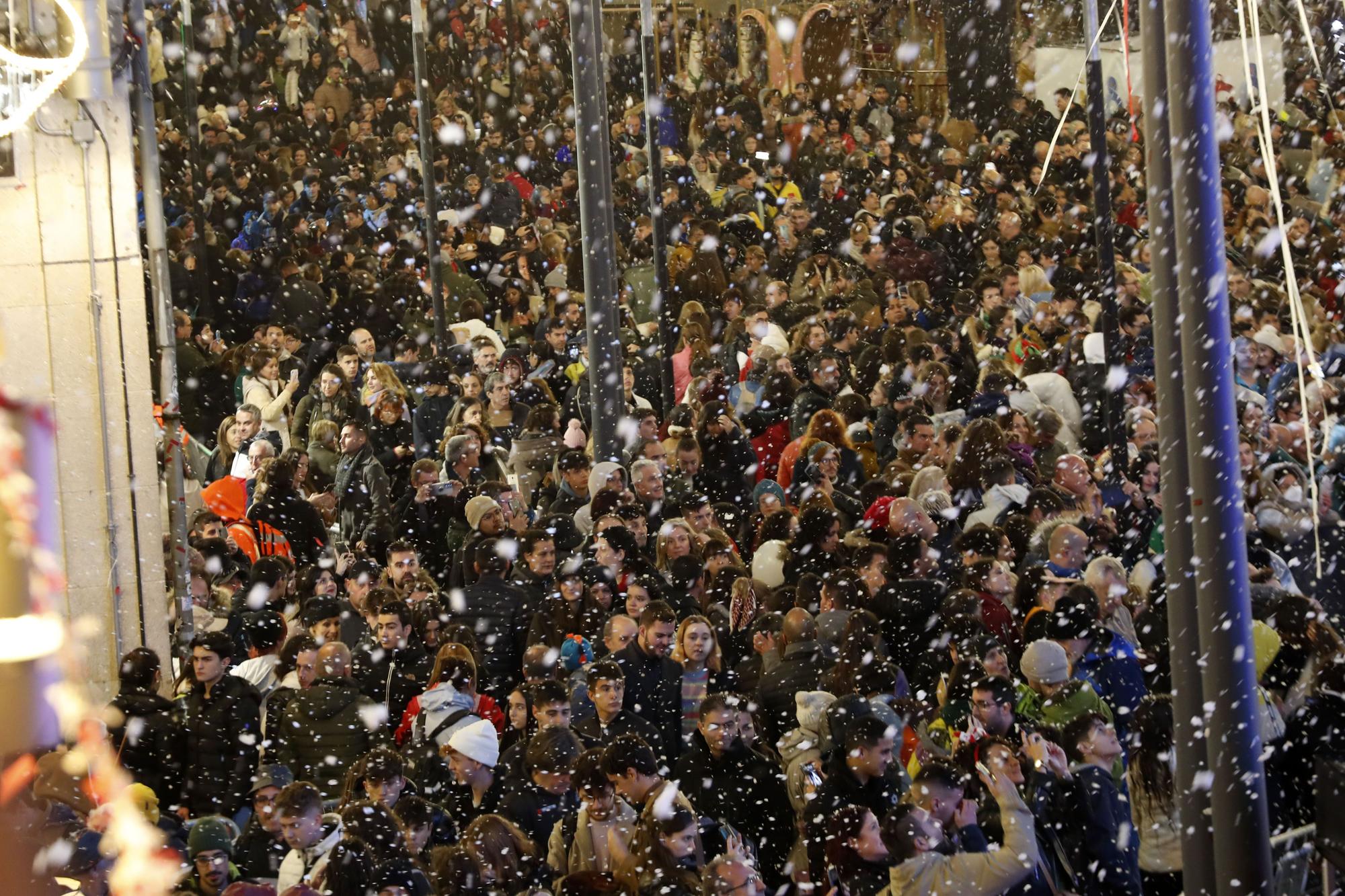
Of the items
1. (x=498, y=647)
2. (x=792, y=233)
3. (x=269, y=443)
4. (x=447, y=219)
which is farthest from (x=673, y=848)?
(x=447, y=219)

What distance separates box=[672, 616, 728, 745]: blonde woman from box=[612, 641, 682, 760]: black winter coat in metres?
0.04

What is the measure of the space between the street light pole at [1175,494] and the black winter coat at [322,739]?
358cm

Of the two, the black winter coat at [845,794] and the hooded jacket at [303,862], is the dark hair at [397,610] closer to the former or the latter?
the hooded jacket at [303,862]

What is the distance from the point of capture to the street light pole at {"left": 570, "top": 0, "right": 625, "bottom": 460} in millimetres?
11406

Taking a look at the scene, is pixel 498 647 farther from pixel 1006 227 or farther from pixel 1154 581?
pixel 1006 227

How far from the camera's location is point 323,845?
651cm

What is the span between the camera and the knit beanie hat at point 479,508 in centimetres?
973

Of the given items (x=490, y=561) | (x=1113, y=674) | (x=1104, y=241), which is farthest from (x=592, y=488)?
(x=1104, y=241)

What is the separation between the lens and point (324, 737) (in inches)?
295

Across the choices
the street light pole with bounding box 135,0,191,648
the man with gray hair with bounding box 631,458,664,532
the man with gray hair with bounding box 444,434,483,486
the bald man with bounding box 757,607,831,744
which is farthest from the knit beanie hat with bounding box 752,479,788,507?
the street light pole with bounding box 135,0,191,648

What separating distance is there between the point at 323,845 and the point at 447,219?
11893mm

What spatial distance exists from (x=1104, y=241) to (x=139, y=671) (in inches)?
284

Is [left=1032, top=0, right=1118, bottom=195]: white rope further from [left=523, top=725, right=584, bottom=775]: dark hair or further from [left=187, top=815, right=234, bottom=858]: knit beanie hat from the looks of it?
[left=187, top=815, right=234, bottom=858]: knit beanie hat

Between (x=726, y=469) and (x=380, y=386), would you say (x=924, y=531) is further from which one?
(x=380, y=386)
